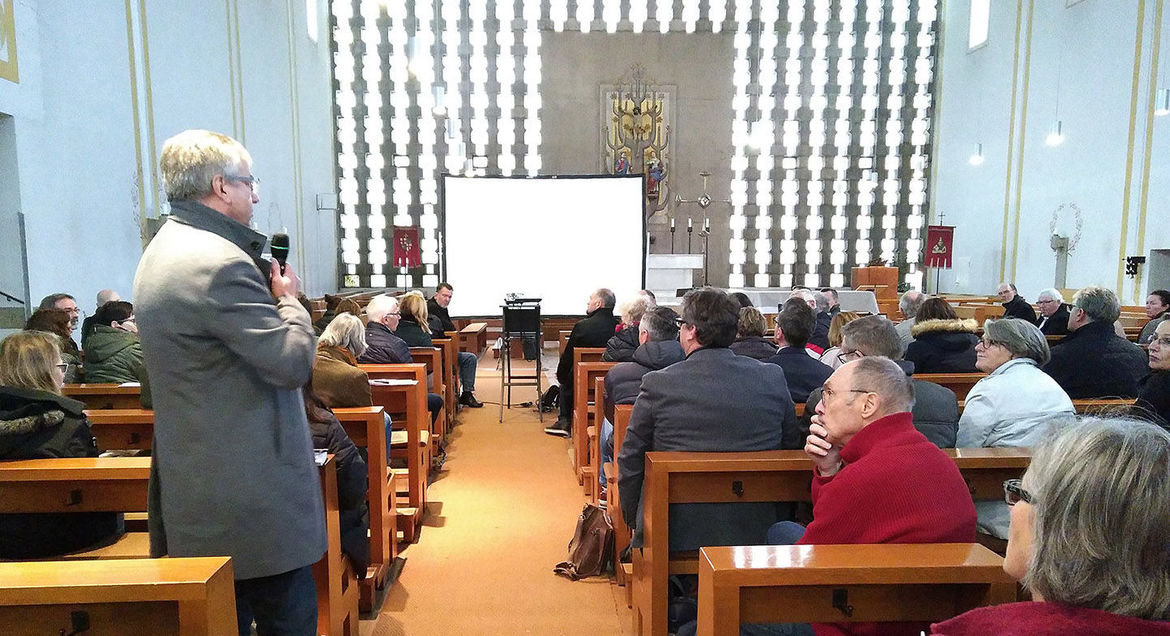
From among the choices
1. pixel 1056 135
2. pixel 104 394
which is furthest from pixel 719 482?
pixel 1056 135

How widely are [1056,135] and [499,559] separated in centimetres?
1183

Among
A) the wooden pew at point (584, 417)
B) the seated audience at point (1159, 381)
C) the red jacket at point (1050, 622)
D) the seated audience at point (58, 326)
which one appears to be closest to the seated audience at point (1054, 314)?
the seated audience at point (1159, 381)

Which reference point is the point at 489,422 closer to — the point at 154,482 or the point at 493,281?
the point at 493,281

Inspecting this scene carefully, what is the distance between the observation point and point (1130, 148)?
9.90 m

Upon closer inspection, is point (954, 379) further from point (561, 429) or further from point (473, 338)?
point (473, 338)

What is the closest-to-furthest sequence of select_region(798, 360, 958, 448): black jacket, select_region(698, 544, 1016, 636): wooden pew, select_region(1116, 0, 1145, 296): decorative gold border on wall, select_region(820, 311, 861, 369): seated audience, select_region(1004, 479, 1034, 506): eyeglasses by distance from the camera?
select_region(1004, 479, 1034, 506): eyeglasses → select_region(698, 544, 1016, 636): wooden pew → select_region(798, 360, 958, 448): black jacket → select_region(820, 311, 861, 369): seated audience → select_region(1116, 0, 1145, 296): decorative gold border on wall

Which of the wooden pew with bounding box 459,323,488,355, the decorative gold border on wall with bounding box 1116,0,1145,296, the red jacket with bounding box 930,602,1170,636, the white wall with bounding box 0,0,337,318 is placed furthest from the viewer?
the decorative gold border on wall with bounding box 1116,0,1145,296

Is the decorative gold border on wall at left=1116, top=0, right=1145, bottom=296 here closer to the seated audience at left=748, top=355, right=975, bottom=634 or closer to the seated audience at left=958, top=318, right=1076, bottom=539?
the seated audience at left=958, top=318, right=1076, bottom=539

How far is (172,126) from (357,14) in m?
8.80

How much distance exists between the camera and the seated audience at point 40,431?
1963mm

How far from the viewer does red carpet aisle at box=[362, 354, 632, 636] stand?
265cm

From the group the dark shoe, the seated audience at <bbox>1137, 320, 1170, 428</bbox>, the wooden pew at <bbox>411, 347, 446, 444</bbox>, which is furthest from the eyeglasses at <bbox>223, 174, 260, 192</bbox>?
the dark shoe

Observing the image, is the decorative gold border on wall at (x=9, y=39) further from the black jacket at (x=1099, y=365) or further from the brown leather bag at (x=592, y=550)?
the black jacket at (x=1099, y=365)

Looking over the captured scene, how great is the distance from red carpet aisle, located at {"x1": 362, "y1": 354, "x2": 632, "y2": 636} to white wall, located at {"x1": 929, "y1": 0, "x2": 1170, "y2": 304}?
9830 mm
